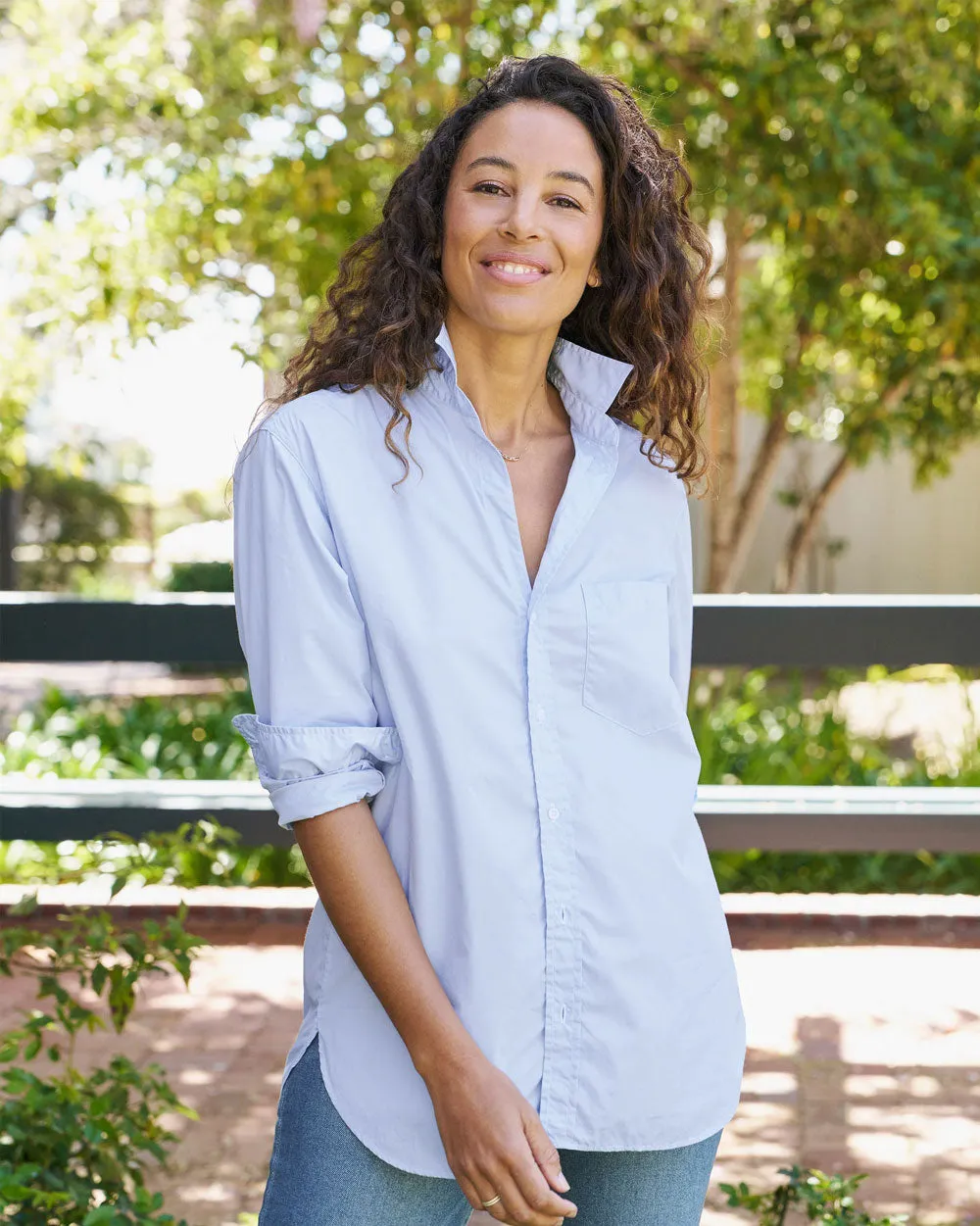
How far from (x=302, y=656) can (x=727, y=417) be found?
21.1 ft

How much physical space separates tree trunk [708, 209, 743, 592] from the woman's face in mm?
5222

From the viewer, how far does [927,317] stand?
7.56 m

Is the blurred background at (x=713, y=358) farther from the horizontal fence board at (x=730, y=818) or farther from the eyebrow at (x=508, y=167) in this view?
the eyebrow at (x=508, y=167)

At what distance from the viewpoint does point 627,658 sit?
1589mm

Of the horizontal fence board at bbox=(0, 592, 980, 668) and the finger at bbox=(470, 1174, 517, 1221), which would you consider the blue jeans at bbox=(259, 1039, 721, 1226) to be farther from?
the horizontal fence board at bbox=(0, 592, 980, 668)

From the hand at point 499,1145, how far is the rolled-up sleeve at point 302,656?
11.5 inches

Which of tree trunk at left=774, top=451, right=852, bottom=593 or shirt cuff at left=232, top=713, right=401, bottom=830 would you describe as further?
tree trunk at left=774, top=451, right=852, bottom=593

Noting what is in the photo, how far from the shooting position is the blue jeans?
150 cm

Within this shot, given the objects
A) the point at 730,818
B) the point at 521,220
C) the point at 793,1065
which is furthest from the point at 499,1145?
the point at 730,818

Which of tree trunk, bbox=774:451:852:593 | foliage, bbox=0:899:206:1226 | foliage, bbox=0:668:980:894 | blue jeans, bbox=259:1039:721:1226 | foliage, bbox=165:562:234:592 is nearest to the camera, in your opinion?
blue jeans, bbox=259:1039:721:1226

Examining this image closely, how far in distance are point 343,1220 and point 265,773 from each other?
45 cm

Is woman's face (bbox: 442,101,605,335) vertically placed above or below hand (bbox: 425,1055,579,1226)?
above

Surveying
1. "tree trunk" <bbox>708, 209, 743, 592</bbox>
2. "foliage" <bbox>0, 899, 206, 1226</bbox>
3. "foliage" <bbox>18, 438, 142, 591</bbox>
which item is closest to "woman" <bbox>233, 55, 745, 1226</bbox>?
"foliage" <bbox>0, 899, 206, 1226</bbox>

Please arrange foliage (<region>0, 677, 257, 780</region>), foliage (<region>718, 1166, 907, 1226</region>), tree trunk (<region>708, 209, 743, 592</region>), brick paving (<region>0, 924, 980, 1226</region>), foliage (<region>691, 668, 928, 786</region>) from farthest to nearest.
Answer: tree trunk (<region>708, 209, 743, 592</region>) < foliage (<region>0, 677, 257, 780</region>) < foliage (<region>691, 668, 928, 786</region>) < brick paving (<region>0, 924, 980, 1226</region>) < foliage (<region>718, 1166, 907, 1226</region>)
